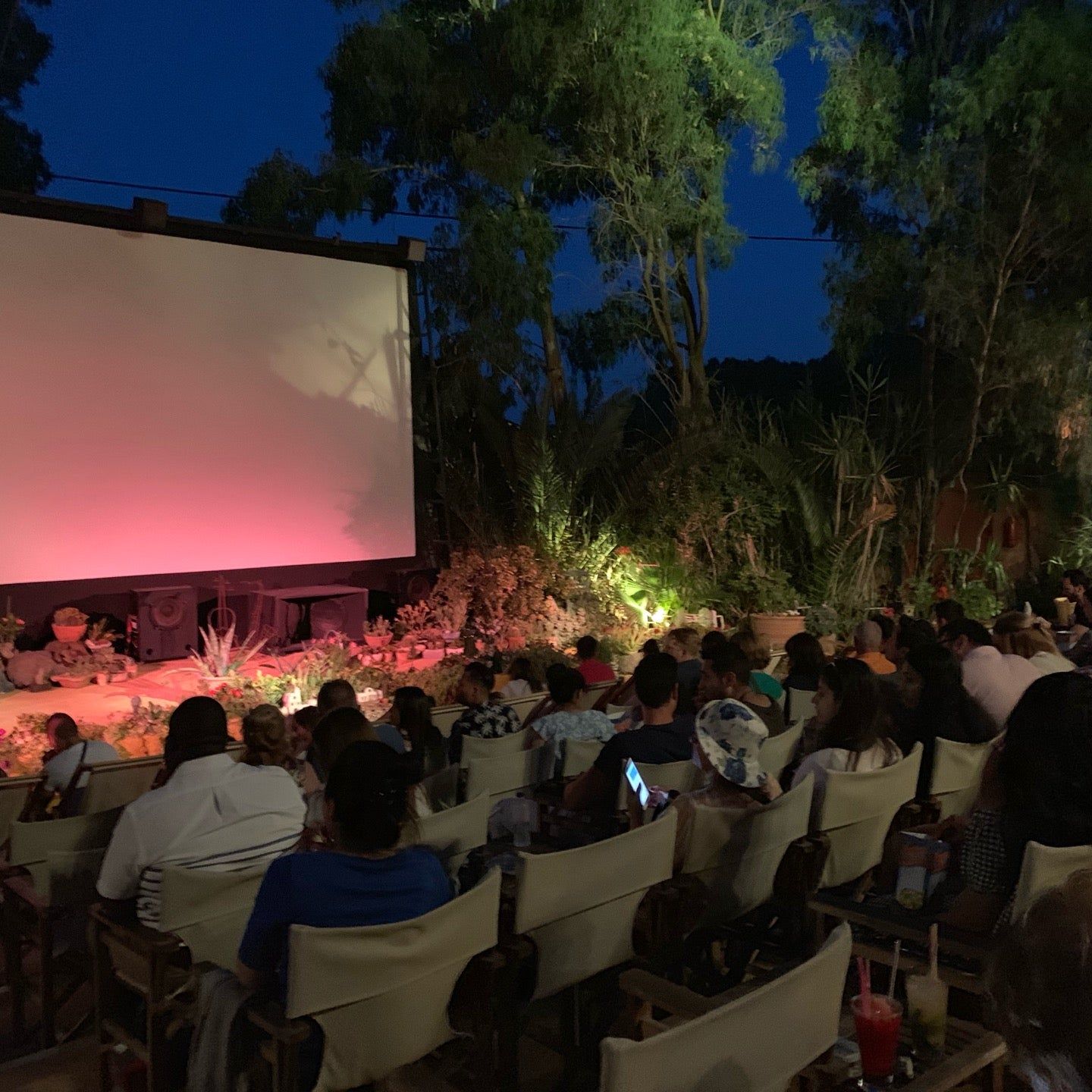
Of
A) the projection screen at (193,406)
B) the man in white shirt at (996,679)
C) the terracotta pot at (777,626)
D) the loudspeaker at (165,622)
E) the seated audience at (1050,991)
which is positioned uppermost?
the projection screen at (193,406)

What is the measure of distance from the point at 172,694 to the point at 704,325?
7215 millimetres

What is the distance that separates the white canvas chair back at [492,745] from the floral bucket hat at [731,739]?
1.28 m

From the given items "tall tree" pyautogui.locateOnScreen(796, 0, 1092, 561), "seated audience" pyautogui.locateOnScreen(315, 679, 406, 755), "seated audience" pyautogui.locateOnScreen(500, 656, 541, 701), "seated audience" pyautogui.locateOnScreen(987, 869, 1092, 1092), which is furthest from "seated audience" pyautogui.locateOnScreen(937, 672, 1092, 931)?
"tall tree" pyautogui.locateOnScreen(796, 0, 1092, 561)

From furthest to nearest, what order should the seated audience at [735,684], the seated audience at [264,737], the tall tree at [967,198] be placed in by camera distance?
the tall tree at [967,198]
the seated audience at [735,684]
the seated audience at [264,737]

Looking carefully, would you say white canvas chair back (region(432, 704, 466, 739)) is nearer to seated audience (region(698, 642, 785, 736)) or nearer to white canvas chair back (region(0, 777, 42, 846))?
seated audience (region(698, 642, 785, 736))

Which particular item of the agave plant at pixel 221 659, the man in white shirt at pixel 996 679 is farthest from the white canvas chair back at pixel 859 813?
the agave plant at pixel 221 659

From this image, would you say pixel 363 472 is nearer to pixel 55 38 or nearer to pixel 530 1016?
pixel 530 1016

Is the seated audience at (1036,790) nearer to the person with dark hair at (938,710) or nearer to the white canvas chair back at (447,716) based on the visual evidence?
the person with dark hair at (938,710)

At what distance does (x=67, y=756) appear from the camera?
12.2ft

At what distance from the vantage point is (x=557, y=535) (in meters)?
9.86

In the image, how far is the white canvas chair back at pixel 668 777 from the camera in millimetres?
3174

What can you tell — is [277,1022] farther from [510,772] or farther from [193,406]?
[193,406]

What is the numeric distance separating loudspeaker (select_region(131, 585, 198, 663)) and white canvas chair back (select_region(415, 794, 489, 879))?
6449 mm

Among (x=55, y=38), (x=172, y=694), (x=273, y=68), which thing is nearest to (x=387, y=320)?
(x=172, y=694)
